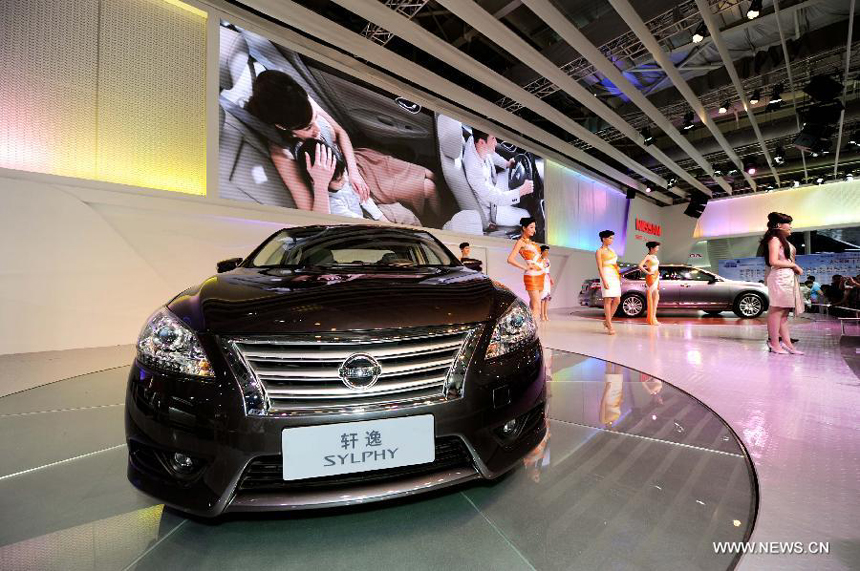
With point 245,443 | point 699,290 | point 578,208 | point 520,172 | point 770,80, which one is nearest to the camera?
point 245,443

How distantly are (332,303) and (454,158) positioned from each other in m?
6.93

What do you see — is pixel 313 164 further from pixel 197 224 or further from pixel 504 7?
pixel 504 7

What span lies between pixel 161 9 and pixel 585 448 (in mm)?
6059

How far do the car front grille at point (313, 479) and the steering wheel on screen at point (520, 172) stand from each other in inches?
343

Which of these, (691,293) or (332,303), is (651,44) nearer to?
(691,293)

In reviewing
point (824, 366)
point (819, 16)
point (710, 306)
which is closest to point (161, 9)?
point (824, 366)

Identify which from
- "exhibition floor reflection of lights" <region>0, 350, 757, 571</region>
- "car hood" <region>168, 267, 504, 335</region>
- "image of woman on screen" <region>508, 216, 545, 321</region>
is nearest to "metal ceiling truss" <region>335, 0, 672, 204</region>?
"image of woman on screen" <region>508, 216, 545, 321</region>

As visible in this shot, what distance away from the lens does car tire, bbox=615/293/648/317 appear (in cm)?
761

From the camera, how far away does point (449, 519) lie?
1.12 m

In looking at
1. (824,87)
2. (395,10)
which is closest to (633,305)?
(824,87)

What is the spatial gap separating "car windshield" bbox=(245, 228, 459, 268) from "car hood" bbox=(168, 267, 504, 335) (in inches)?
21.8
